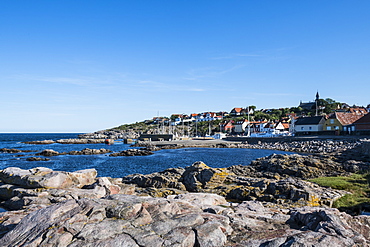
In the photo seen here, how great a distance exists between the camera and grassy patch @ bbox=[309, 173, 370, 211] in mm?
16172

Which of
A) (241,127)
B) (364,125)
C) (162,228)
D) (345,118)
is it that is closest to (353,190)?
(162,228)

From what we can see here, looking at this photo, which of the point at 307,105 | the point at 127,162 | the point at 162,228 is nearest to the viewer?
the point at 162,228

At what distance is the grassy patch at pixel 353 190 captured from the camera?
16172mm

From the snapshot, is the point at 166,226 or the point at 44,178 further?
the point at 44,178

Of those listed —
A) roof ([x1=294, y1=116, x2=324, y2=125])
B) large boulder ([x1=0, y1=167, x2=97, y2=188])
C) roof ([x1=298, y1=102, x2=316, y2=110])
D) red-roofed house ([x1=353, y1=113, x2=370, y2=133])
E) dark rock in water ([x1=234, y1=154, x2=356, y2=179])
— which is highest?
roof ([x1=298, y1=102, x2=316, y2=110])

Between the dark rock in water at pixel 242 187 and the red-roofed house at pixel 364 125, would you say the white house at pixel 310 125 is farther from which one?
the dark rock in water at pixel 242 187

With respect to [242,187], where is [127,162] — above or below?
below

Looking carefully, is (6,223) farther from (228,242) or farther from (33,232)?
(228,242)

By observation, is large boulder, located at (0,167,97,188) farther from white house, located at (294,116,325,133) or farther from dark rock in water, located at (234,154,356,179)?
white house, located at (294,116,325,133)

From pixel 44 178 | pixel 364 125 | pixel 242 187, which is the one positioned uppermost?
pixel 364 125

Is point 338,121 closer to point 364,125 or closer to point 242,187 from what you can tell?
point 364,125

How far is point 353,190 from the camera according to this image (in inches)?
765

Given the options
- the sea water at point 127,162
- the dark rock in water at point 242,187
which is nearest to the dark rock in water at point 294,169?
the dark rock in water at point 242,187

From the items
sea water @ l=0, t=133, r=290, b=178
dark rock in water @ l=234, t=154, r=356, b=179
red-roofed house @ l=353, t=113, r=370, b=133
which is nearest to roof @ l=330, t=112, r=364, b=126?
red-roofed house @ l=353, t=113, r=370, b=133
